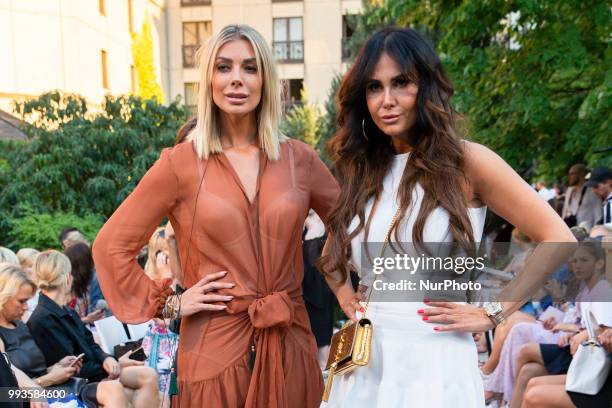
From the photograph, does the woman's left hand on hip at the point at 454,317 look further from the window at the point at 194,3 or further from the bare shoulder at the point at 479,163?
the window at the point at 194,3

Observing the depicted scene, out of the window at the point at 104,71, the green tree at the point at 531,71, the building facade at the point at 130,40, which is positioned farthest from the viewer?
the window at the point at 104,71

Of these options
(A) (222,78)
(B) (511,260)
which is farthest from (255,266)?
(B) (511,260)

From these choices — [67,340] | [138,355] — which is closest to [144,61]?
[138,355]

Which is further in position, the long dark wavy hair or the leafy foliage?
the leafy foliage

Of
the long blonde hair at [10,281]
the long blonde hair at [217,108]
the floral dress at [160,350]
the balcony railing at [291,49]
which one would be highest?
the balcony railing at [291,49]

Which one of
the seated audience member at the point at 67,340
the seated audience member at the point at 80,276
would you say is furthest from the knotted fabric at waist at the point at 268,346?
the seated audience member at the point at 80,276

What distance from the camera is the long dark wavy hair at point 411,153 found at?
6.65 feet

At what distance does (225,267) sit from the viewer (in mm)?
2299

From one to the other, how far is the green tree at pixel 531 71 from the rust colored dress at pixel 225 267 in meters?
5.44

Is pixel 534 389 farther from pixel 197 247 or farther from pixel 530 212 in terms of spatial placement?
pixel 197 247

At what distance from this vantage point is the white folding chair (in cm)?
523

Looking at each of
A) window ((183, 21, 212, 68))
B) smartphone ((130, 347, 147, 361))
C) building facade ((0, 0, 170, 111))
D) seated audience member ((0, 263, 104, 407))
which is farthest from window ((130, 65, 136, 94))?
seated audience member ((0, 263, 104, 407))

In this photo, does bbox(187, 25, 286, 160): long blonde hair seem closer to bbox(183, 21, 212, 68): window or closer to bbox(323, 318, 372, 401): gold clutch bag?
bbox(323, 318, 372, 401): gold clutch bag

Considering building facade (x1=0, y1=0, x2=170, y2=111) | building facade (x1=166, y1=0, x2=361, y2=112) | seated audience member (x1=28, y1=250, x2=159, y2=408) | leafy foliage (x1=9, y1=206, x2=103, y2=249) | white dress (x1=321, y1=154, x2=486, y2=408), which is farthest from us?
building facade (x1=166, y1=0, x2=361, y2=112)
